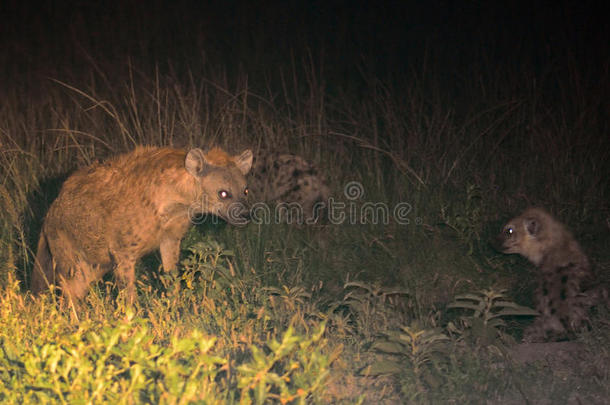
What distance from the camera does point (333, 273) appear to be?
4.28 metres

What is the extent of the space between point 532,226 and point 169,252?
210 cm

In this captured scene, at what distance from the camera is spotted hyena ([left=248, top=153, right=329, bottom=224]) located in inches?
198

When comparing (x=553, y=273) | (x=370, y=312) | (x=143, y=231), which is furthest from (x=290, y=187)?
(x=553, y=273)

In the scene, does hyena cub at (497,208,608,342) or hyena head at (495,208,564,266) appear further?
hyena head at (495,208,564,266)

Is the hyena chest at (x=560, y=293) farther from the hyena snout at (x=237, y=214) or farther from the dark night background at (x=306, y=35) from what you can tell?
the dark night background at (x=306, y=35)

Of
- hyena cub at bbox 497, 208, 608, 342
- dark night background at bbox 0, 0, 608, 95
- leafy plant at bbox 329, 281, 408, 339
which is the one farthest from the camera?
dark night background at bbox 0, 0, 608, 95

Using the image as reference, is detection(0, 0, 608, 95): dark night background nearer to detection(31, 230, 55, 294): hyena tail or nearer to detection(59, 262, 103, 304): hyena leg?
detection(31, 230, 55, 294): hyena tail

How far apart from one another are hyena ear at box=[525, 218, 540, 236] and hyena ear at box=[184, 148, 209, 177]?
189cm

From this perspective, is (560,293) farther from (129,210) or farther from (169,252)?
(129,210)

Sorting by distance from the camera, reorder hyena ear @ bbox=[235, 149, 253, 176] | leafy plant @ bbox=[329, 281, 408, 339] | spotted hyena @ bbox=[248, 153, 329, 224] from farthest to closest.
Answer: spotted hyena @ bbox=[248, 153, 329, 224]
hyena ear @ bbox=[235, 149, 253, 176]
leafy plant @ bbox=[329, 281, 408, 339]

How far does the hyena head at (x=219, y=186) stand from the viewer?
4074 mm

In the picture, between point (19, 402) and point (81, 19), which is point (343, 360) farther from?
point (81, 19)

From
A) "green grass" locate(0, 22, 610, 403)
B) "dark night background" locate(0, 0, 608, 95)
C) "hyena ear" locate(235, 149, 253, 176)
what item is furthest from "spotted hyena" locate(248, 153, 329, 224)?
"dark night background" locate(0, 0, 608, 95)

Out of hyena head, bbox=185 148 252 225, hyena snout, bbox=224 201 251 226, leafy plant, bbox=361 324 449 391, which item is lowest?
leafy plant, bbox=361 324 449 391
